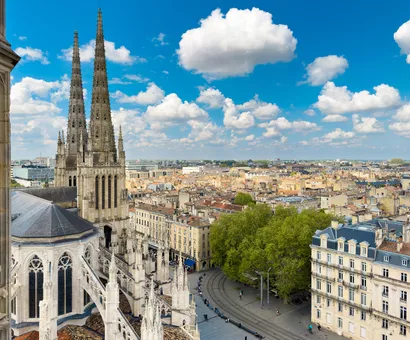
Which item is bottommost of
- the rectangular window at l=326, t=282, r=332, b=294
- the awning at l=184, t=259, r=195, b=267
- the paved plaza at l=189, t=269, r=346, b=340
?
the paved plaza at l=189, t=269, r=346, b=340

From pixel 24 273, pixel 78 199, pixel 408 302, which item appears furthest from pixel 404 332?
pixel 78 199

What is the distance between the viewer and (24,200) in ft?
108

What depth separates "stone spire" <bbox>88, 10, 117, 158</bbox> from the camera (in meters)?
40.4

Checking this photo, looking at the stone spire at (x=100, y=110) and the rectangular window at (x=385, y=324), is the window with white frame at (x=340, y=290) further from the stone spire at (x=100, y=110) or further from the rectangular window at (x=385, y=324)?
the stone spire at (x=100, y=110)

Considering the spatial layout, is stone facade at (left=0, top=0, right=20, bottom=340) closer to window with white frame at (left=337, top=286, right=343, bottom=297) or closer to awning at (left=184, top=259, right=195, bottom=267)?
window with white frame at (left=337, top=286, right=343, bottom=297)

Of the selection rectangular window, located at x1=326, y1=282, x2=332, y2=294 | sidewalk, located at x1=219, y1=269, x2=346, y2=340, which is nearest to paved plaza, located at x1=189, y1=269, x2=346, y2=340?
sidewalk, located at x1=219, y1=269, x2=346, y2=340

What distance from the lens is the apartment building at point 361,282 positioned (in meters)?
31.3

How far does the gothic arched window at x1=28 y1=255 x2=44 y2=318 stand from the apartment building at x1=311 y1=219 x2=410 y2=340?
2833 centimetres

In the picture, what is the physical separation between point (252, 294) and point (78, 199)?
27336 millimetres

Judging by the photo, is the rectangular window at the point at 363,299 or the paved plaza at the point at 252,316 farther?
the paved plaza at the point at 252,316

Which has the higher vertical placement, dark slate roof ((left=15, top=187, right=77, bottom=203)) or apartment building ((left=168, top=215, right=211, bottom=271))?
dark slate roof ((left=15, top=187, right=77, bottom=203))

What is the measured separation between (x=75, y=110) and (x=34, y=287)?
3117 cm

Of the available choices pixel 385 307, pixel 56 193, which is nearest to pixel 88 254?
pixel 56 193

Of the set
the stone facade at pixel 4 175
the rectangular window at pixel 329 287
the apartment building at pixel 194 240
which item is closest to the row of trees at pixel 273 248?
the rectangular window at pixel 329 287
